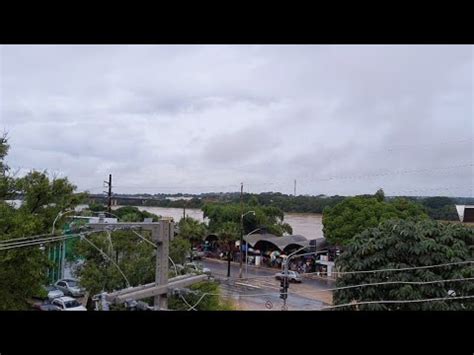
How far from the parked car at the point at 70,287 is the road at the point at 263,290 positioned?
2380 mm

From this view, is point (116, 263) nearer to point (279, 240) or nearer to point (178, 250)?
Result: point (178, 250)

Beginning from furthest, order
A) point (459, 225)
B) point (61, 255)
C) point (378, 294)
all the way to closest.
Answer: point (61, 255) → point (459, 225) → point (378, 294)

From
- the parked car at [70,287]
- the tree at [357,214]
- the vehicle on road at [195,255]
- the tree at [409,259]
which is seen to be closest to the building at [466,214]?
the tree at [409,259]

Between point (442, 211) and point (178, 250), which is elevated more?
point (442, 211)

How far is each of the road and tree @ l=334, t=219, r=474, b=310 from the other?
138 cm

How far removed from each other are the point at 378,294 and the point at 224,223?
18.0ft

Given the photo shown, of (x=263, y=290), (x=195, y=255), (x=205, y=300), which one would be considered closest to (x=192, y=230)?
(x=195, y=255)

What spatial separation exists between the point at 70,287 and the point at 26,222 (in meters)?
3.41

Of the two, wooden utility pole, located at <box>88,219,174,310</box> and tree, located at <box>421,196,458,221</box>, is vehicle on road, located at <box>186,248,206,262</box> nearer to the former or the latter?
tree, located at <box>421,196,458,221</box>

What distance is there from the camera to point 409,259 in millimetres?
4602

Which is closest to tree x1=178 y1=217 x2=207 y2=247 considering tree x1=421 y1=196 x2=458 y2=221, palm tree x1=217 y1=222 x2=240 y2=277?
palm tree x1=217 y1=222 x2=240 y2=277
